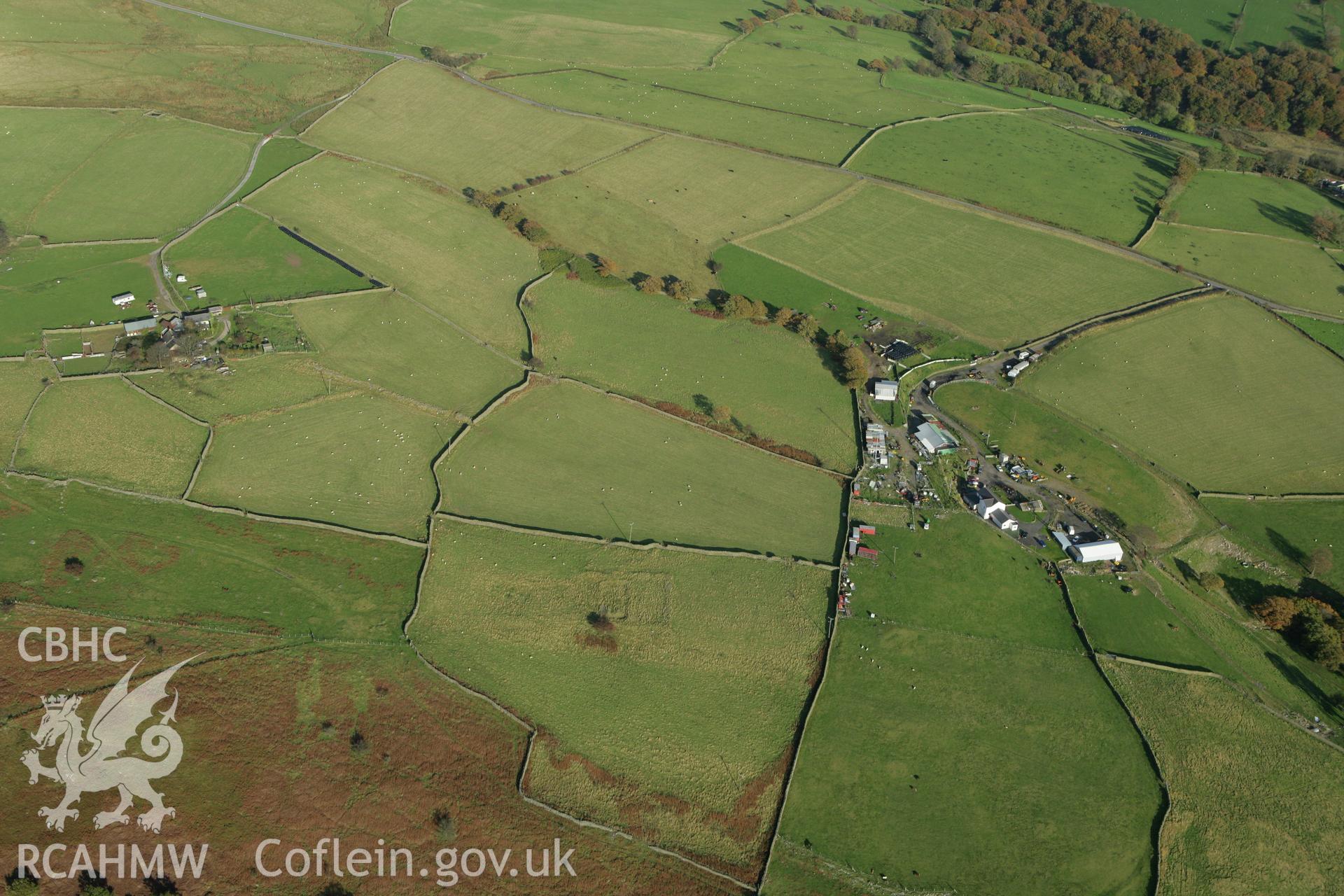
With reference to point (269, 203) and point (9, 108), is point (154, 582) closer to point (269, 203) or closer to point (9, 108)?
point (269, 203)

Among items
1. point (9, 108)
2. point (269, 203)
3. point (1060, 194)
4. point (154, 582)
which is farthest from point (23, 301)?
point (1060, 194)

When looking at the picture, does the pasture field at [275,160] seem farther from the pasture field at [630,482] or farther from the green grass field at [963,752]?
the green grass field at [963,752]

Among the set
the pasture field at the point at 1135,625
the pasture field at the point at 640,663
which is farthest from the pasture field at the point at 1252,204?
the pasture field at the point at 640,663

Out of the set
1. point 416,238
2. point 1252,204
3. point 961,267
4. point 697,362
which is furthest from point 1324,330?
point 416,238

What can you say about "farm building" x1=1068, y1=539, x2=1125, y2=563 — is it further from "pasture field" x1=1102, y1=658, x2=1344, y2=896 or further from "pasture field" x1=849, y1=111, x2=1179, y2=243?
"pasture field" x1=849, y1=111, x2=1179, y2=243

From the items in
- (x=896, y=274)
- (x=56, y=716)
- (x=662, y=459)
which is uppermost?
(x=896, y=274)
